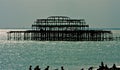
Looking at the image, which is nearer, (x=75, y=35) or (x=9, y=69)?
(x=9, y=69)

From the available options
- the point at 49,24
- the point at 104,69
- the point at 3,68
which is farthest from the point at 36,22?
the point at 104,69

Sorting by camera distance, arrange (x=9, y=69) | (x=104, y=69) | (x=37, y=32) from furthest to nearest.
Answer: (x=37, y=32), (x=9, y=69), (x=104, y=69)

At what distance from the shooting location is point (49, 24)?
114 metres

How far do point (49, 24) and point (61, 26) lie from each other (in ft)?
18.9

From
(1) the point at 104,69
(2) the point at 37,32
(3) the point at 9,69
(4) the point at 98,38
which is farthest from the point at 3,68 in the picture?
(4) the point at 98,38

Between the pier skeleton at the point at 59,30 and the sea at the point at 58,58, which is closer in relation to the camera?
the sea at the point at 58,58

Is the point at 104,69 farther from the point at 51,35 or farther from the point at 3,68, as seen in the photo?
the point at 51,35

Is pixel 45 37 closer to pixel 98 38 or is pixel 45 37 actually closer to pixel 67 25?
pixel 67 25

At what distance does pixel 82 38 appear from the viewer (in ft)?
368

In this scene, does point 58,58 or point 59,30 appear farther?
point 59,30

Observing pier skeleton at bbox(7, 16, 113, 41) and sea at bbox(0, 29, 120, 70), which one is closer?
sea at bbox(0, 29, 120, 70)

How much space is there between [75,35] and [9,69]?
63.1 metres

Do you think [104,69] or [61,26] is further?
[61,26]

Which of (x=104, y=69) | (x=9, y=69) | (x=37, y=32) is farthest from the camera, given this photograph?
(x=37, y=32)
